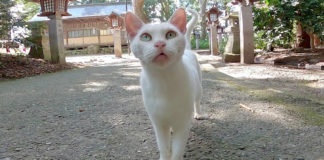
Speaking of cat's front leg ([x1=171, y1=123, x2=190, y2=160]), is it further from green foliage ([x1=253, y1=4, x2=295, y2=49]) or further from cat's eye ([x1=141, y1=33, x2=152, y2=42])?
green foliage ([x1=253, y1=4, x2=295, y2=49])

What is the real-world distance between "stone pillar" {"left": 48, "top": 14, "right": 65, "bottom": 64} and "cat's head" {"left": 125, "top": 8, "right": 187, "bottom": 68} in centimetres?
918

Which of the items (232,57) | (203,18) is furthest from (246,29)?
(203,18)

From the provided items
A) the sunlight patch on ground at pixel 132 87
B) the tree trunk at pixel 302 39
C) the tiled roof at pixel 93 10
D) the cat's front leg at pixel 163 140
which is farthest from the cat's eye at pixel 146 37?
the tiled roof at pixel 93 10

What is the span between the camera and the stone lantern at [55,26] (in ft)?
33.0

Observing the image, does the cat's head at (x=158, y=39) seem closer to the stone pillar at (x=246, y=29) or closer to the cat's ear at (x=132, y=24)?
the cat's ear at (x=132, y=24)

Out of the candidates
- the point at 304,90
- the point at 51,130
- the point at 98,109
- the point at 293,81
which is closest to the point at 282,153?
the point at 51,130

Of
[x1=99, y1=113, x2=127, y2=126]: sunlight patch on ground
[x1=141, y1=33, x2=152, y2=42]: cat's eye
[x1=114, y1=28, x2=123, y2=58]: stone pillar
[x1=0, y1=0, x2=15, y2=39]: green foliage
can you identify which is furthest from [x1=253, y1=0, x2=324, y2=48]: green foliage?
[x1=114, y1=28, x2=123, y2=58]: stone pillar

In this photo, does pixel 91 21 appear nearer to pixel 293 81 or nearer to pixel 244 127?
pixel 293 81

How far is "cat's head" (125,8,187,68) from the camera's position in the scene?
153 cm

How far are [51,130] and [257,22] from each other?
822cm

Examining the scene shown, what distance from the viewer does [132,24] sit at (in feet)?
5.67

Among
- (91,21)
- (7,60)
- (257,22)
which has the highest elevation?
(91,21)

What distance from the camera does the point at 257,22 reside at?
9.45m

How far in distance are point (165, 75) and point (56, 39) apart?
369 inches
